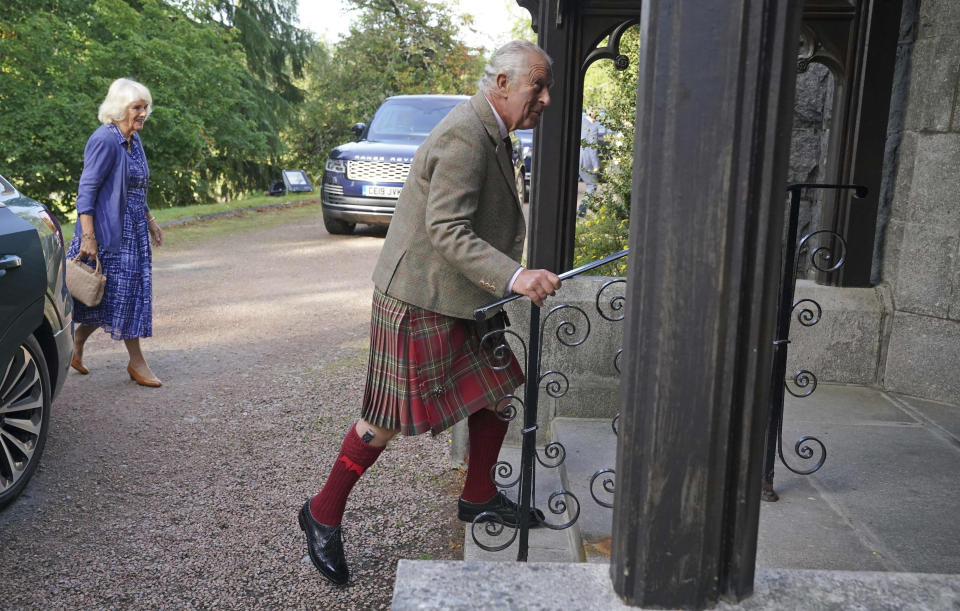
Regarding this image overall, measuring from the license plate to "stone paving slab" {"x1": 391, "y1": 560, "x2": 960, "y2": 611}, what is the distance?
10.4 m

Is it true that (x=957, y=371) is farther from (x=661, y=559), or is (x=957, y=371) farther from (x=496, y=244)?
(x=661, y=559)

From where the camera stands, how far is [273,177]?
25.8m

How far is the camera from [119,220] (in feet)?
17.6

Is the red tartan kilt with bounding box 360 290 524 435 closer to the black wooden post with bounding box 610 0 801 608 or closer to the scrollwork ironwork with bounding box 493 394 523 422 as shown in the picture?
the scrollwork ironwork with bounding box 493 394 523 422

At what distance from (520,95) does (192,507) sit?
233 cm

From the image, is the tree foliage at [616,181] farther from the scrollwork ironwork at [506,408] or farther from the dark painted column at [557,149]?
the scrollwork ironwork at [506,408]

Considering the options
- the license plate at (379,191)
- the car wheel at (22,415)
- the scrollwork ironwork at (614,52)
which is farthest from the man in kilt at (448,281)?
the license plate at (379,191)

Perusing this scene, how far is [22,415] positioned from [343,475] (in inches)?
68.3

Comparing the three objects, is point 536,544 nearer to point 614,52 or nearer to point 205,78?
point 614,52

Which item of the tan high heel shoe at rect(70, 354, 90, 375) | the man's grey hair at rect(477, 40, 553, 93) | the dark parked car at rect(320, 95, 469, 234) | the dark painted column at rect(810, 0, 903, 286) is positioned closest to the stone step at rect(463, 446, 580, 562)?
the man's grey hair at rect(477, 40, 553, 93)

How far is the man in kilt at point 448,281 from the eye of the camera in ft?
9.02

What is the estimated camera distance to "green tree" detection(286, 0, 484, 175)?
2527 cm

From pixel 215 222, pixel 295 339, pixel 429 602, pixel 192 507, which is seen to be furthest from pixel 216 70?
pixel 429 602

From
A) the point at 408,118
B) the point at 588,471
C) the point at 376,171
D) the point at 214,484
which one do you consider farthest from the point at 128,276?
the point at 408,118
